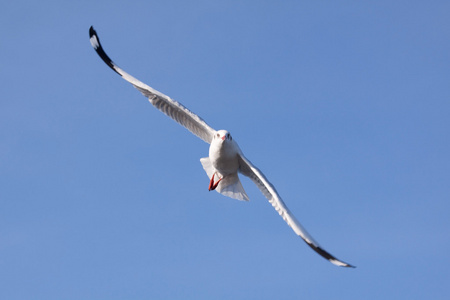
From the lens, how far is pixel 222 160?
47.9 feet

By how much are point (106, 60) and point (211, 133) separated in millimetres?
3257

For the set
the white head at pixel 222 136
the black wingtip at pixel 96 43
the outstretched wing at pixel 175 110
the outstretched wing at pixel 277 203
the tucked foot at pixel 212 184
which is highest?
the black wingtip at pixel 96 43

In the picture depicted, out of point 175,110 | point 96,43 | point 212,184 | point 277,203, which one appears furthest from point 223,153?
point 96,43

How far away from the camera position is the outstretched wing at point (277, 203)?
13.3m

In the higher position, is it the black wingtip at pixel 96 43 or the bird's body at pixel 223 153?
the black wingtip at pixel 96 43

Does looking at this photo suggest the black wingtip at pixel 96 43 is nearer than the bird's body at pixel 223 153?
No

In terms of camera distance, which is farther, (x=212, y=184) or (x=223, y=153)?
(x=212, y=184)

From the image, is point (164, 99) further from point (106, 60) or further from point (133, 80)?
point (106, 60)

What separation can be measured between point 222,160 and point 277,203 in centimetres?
140

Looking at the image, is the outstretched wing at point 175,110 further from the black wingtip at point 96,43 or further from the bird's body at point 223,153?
the black wingtip at point 96,43

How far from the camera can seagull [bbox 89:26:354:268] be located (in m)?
13.9

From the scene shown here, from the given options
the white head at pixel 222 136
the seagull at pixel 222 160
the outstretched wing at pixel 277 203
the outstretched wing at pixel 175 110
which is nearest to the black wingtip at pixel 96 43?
the seagull at pixel 222 160

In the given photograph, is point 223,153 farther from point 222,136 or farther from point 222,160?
point 222,136

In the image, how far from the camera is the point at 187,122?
610 inches
